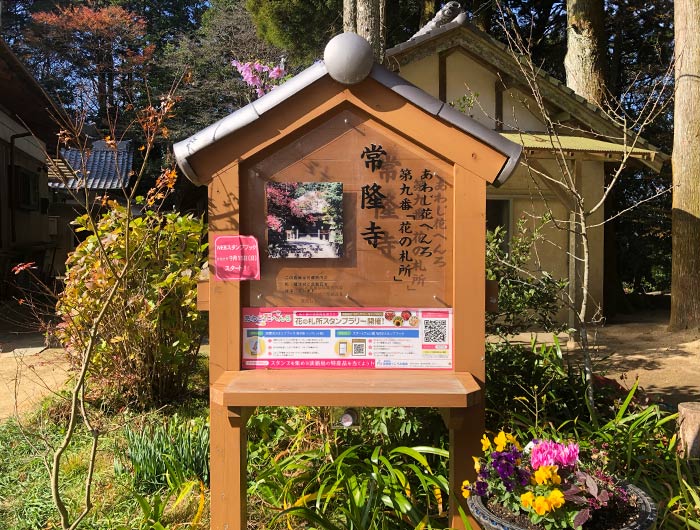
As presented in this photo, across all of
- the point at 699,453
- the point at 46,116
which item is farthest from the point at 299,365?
the point at 46,116

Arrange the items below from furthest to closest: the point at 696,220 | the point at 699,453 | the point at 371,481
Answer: the point at 696,220 < the point at 699,453 < the point at 371,481

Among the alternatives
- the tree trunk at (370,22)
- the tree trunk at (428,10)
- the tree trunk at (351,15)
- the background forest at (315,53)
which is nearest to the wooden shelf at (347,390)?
the tree trunk at (370,22)

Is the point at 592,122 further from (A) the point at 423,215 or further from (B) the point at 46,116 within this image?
(B) the point at 46,116

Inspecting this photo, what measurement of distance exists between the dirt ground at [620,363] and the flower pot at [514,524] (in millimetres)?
2421

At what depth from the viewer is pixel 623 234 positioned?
46.9ft

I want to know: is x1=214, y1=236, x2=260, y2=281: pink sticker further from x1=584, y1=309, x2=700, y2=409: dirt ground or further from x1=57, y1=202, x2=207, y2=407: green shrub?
x1=584, y1=309, x2=700, y2=409: dirt ground

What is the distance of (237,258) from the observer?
2818 mm

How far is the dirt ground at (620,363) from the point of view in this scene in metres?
5.55

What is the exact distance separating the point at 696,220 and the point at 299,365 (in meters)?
9.02

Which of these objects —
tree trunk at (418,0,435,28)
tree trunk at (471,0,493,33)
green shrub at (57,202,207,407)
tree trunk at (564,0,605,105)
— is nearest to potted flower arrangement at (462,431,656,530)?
green shrub at (57,202,207,407)

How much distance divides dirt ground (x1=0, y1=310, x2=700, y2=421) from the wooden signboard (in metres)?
2.31

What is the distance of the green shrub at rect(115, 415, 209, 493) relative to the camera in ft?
11.2

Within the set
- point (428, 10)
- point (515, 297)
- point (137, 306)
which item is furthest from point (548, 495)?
point (428, 10)

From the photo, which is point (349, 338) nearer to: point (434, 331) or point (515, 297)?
point (434, 331)
